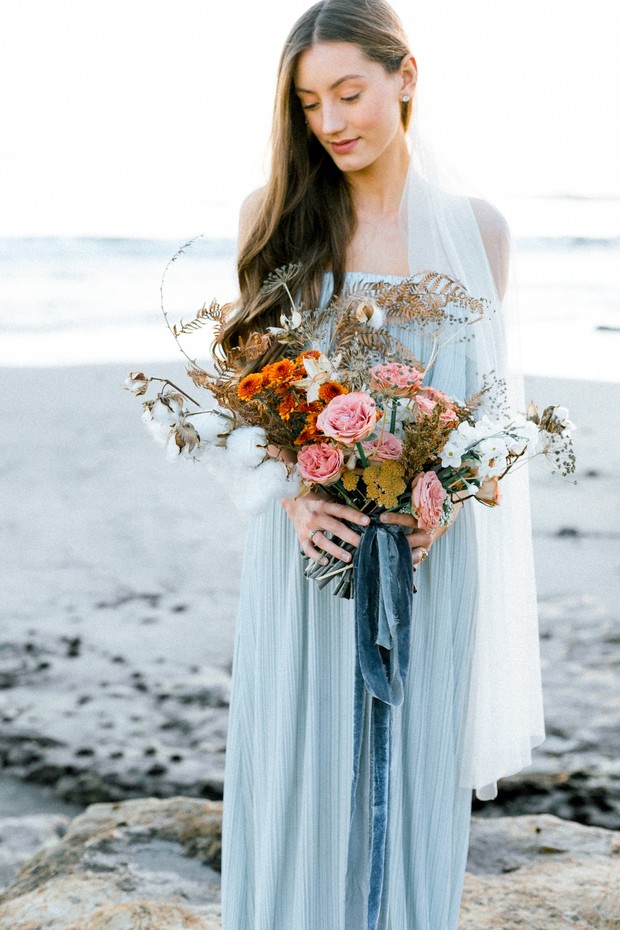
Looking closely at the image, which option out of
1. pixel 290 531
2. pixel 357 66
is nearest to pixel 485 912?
pixel 290 531

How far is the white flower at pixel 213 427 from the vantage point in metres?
1.92

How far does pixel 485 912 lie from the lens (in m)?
2.90

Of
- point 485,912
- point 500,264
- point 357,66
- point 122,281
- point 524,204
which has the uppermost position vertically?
point 524,204

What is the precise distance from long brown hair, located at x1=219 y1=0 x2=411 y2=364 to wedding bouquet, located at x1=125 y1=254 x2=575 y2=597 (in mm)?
348

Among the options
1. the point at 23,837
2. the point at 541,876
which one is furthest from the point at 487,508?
the point at 23,837

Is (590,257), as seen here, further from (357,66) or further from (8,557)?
(357,66)

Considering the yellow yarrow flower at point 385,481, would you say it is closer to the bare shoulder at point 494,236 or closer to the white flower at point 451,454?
the white flower at point 451,454

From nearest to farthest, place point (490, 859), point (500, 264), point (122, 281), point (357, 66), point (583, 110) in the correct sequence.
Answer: point (357, 66)
point (500, 264)
point (490, 859)
point (122, 281)
point (583, 110)

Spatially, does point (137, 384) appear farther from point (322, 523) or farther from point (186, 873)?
point (186, 873)

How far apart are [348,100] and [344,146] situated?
10 centimetres

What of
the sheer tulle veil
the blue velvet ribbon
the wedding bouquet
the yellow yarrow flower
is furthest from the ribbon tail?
the yellow yarrow flower

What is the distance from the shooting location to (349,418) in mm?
1754

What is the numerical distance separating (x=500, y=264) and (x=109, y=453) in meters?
6.33

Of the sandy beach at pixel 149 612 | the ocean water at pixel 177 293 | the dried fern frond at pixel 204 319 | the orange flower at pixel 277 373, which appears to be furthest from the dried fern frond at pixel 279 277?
the ocean water at pixel 177 293
